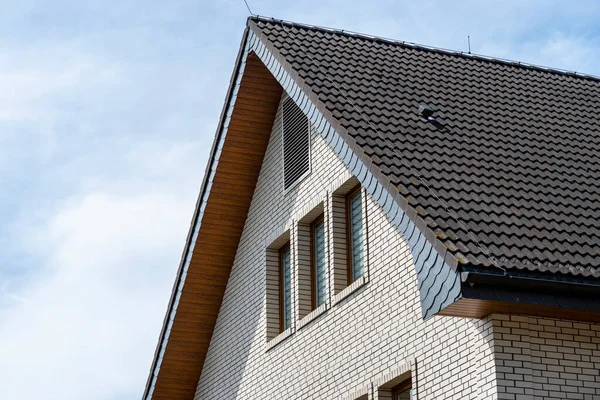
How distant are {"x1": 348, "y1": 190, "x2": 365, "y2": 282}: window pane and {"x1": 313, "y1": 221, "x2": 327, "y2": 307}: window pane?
0.72 metres

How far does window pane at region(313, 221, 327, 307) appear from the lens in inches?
581

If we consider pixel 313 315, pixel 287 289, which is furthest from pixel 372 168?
pixel 287 289

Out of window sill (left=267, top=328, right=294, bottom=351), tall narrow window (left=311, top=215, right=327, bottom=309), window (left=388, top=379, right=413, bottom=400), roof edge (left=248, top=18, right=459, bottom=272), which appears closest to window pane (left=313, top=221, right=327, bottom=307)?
tall narrow window (left=311, top=215, right=327, bottom=309)

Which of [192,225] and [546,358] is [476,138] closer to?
[546,358]

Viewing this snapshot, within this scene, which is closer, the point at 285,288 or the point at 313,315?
the point at 313,315

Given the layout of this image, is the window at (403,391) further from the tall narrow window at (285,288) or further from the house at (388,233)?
the tall narrow window at (285,288)

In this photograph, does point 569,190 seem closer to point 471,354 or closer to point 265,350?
point 471,354

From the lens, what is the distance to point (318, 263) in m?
15.1

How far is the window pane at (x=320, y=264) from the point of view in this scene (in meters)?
14.8

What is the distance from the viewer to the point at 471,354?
34.8 feet

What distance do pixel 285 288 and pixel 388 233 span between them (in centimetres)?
340

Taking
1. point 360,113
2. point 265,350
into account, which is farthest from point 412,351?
point 265,350

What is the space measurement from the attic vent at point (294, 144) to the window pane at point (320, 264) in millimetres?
874

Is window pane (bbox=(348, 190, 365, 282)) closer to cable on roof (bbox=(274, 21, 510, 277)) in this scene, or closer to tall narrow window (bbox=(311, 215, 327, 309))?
tall narrow window (bbox=(311, 215, 327, 309))
